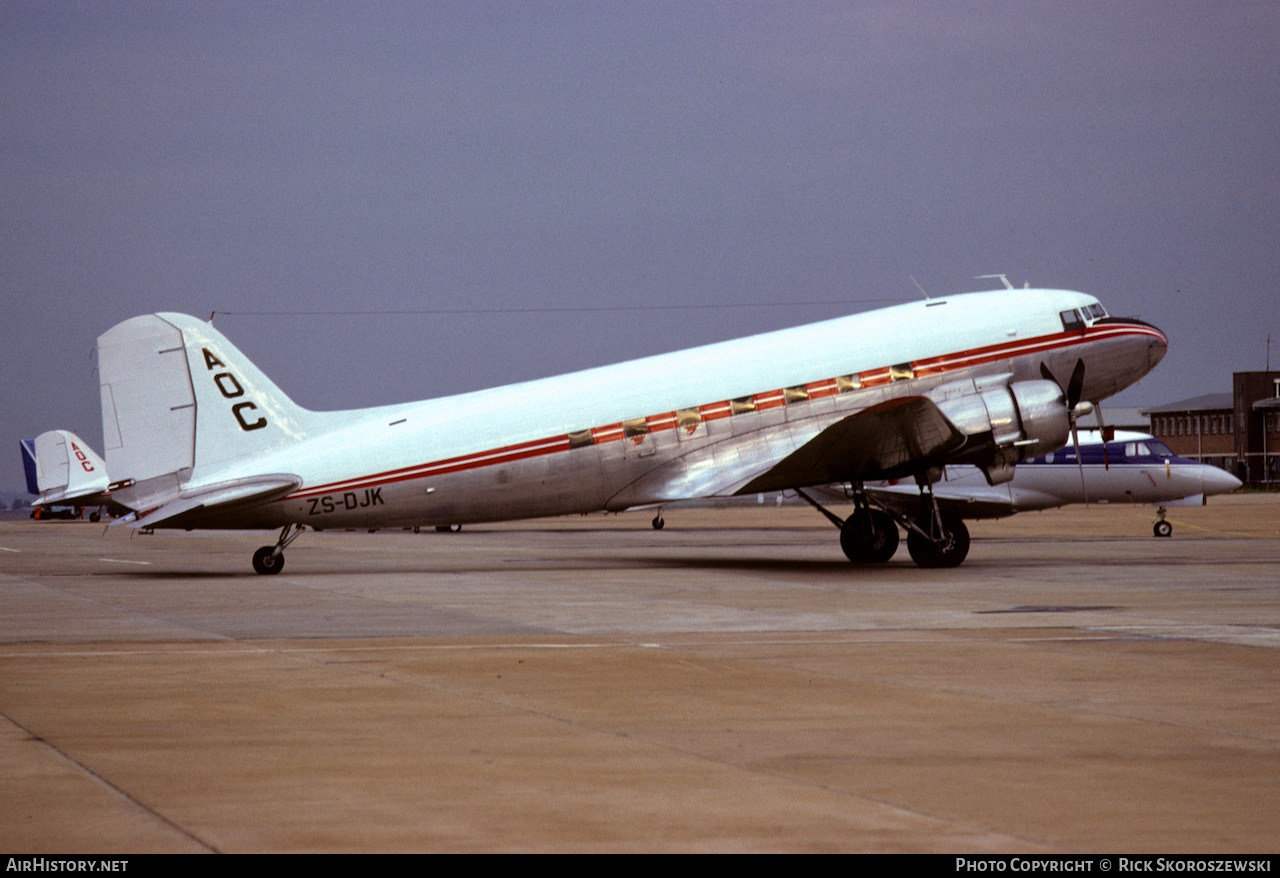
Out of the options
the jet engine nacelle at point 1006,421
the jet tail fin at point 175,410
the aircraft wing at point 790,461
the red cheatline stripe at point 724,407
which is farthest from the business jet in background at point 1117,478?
the jet tail fin at point 175,410

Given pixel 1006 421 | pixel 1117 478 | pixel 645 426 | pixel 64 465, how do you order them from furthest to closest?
1. pixel 64 465
2. pixel 1117 478
3. pixel 645 426
4. pixel 1006 421

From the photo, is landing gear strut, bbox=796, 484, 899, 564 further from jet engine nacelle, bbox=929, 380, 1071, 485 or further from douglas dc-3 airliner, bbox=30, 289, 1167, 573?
jet engine nacelle, bbox=929, 380, 1071, 485

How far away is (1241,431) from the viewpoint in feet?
515

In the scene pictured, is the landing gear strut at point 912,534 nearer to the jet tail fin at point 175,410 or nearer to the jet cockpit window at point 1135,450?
the jet tail fin at point 175,410

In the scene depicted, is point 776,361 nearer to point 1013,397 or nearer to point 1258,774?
point 1013,397

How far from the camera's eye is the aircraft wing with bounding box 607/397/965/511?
29109 millimetres

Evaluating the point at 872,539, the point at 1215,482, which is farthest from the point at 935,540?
the point at 1215,482

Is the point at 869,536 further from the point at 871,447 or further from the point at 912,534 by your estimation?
the point at 871,447

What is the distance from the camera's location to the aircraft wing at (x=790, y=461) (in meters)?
29.1

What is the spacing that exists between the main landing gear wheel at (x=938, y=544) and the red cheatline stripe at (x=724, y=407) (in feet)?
11.1

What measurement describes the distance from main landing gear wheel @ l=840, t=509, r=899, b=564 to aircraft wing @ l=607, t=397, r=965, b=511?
5.15ft

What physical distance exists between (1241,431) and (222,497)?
15008 cm

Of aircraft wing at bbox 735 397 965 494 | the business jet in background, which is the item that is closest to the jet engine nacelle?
aircraft wing at bbox 735 397 965 494
